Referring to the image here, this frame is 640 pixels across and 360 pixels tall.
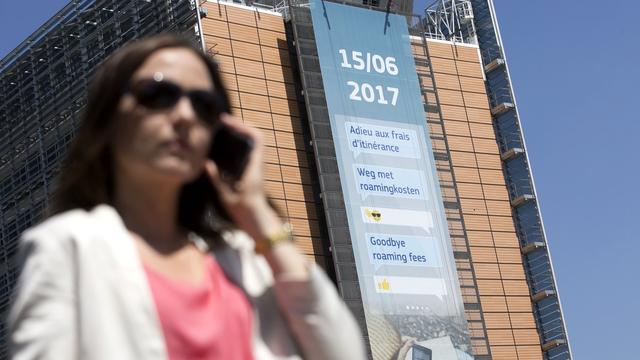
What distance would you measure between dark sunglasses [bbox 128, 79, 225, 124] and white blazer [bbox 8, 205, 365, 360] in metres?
0.18

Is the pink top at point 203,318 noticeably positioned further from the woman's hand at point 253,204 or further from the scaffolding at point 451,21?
the scaffolding at point 451,21

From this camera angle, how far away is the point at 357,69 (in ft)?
162

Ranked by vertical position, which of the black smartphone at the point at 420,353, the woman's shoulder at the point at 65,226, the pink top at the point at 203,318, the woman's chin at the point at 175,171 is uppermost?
the black smartphone at the point at 420,353

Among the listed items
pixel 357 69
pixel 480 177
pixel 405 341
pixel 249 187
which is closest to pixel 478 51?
pixel 480 177

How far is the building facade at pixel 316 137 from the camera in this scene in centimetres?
4794

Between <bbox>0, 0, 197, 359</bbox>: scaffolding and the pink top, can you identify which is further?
<bbox>0, 0, 197, 359</bbox>: scaffolding

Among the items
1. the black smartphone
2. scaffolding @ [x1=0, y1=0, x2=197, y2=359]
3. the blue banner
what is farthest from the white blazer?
scaffolding @ [x1=0, y1=0, x2=197, y2=359]

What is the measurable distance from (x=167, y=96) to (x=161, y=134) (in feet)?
0.21

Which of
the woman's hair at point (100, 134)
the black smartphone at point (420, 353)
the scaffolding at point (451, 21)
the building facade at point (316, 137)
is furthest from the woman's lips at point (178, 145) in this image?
the scaffolding at point (451, 21)

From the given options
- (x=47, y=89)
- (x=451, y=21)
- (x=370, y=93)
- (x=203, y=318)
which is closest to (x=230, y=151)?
(x=203, y=318)

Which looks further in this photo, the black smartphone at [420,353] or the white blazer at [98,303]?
the black smartphone at [420,353]

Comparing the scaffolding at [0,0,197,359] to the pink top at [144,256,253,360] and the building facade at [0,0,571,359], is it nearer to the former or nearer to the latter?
the building facade at [0,0,571,359]

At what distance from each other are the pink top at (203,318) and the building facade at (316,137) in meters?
43.5

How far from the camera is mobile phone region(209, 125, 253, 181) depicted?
2.17 m
